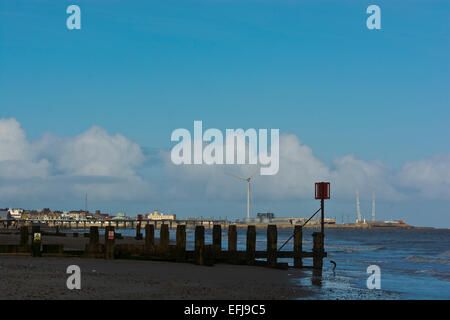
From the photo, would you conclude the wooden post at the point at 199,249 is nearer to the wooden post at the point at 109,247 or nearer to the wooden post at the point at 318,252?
the wooden post at the point at 109,247

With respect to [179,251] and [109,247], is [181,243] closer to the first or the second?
[179,251]

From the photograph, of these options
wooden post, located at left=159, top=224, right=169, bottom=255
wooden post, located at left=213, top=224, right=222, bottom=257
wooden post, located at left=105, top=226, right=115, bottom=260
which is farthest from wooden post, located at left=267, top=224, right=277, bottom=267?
wooden post, located at left=105, top=226, right=115, bottom=260

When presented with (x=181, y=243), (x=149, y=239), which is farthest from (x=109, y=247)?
(x=181, y=243)

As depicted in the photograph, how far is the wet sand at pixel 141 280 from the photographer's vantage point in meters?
19.8

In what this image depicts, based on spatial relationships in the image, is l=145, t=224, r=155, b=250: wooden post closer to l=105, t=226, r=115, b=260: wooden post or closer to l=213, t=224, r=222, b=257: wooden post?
l=105, t=226, r=115, b=260: wooden post

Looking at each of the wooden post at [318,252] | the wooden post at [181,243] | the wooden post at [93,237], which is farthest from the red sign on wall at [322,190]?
the wooden post at [93,237]

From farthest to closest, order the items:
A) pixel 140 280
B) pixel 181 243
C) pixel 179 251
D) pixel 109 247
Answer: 1. pixel 109 247
2. pixel 179 251
3. pixel 181 243
4. pixel 140 280

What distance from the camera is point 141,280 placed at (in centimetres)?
2378

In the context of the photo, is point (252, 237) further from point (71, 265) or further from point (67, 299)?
point (67, 299)

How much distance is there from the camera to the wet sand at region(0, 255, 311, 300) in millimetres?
19795
